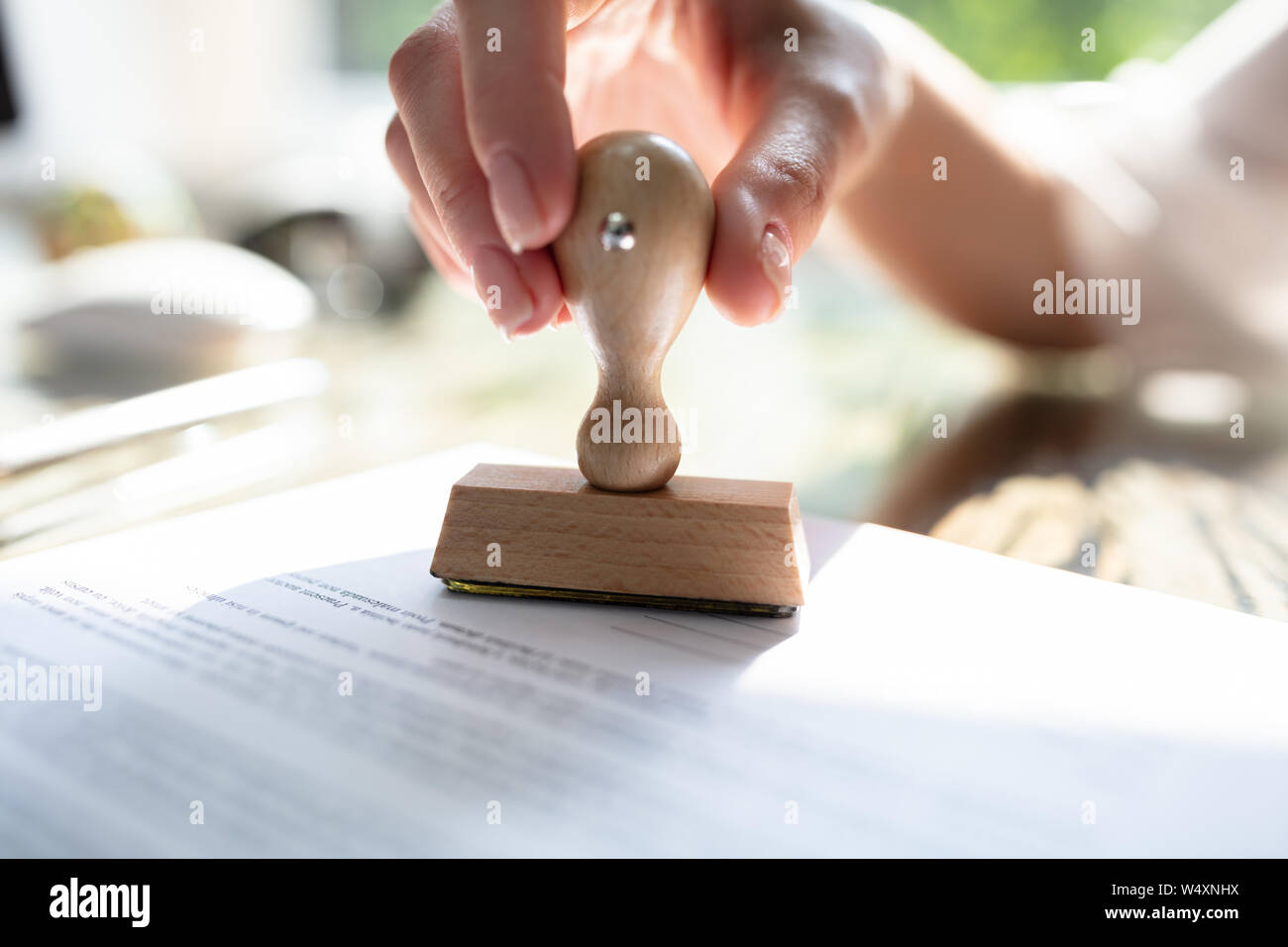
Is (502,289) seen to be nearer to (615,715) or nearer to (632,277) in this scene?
(632,277)

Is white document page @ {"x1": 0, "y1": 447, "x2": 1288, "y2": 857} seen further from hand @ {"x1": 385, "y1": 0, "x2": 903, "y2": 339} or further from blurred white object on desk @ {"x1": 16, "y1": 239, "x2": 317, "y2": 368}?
blurred white object on desk @ {"x1": 16, "y1": 239, "x2": 317, "y2": 368}

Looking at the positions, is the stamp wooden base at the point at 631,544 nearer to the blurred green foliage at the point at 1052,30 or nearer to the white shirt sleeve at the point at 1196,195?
the white shirt sleeve at the point at 1196,195

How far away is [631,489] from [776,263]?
5.5 inches

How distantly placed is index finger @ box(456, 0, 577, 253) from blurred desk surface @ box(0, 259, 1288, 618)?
1.21ft

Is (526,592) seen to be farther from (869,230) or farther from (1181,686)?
(869,230)

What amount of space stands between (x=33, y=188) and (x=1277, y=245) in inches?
75.2

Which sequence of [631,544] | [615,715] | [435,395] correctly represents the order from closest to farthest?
[615,715]
[631,544]
[435,395]

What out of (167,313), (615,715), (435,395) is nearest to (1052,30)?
(435,395)

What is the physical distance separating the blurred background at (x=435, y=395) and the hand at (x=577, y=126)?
245mm

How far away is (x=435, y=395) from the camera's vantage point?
103cm

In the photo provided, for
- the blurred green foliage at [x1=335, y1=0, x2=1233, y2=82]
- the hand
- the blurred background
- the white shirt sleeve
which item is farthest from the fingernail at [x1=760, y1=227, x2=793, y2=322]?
the blurred green foliage at [x1=335, y1=0, x2=1233, y2=82]

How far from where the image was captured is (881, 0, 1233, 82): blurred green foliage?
2660 mm

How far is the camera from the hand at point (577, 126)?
0.47m
